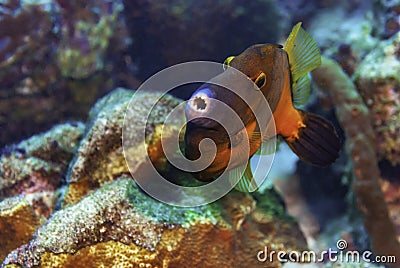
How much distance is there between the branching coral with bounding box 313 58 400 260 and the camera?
2.94 metres

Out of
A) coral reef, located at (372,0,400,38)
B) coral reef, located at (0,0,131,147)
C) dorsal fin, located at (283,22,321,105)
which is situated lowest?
dorsal fin, located at (283,22,321,105)

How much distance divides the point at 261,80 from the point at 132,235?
1206mm

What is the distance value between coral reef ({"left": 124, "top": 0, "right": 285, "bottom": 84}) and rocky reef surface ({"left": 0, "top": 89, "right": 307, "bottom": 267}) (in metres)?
2.91

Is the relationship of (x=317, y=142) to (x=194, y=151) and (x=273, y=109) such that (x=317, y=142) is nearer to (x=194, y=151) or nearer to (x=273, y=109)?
(x=273, y=109)

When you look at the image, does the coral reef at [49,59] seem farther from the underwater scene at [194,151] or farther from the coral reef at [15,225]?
the coral reef at [15,225]

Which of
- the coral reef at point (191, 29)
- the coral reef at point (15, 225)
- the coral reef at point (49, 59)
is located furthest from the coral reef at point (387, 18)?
the coral reef at point (15, 225)

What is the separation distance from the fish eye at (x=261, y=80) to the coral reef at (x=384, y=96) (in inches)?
73.5

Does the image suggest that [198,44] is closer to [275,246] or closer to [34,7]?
[34,7]

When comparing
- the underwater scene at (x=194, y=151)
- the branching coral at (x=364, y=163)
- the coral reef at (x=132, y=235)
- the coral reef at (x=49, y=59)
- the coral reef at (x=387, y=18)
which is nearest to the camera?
the underwater scene at (x=194, y=151)

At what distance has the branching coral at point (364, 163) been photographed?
294 cm

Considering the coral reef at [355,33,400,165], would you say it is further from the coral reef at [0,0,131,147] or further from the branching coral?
the coral reef at [0,0,131,147]

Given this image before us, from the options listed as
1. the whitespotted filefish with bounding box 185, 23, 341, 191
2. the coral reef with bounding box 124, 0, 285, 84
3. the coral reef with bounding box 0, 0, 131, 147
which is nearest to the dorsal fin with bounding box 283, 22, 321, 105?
the whitespotted filefish with bounding box 185, 23, 341, 191

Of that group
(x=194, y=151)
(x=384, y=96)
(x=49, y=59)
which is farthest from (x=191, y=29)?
(x=194, y=151)

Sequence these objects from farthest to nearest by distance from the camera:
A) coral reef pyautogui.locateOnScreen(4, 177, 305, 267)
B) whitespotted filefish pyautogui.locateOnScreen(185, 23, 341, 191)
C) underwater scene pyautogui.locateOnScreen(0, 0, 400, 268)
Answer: coral reef pyautogui.locateOnScreen(4, 177, 305, 267) → underwater scene pyautogui.locateOnScreen(0, 0, 400, 268) → whitespotted filefish pyautogui.locateOnScreen(185, 23, 341, 191)
